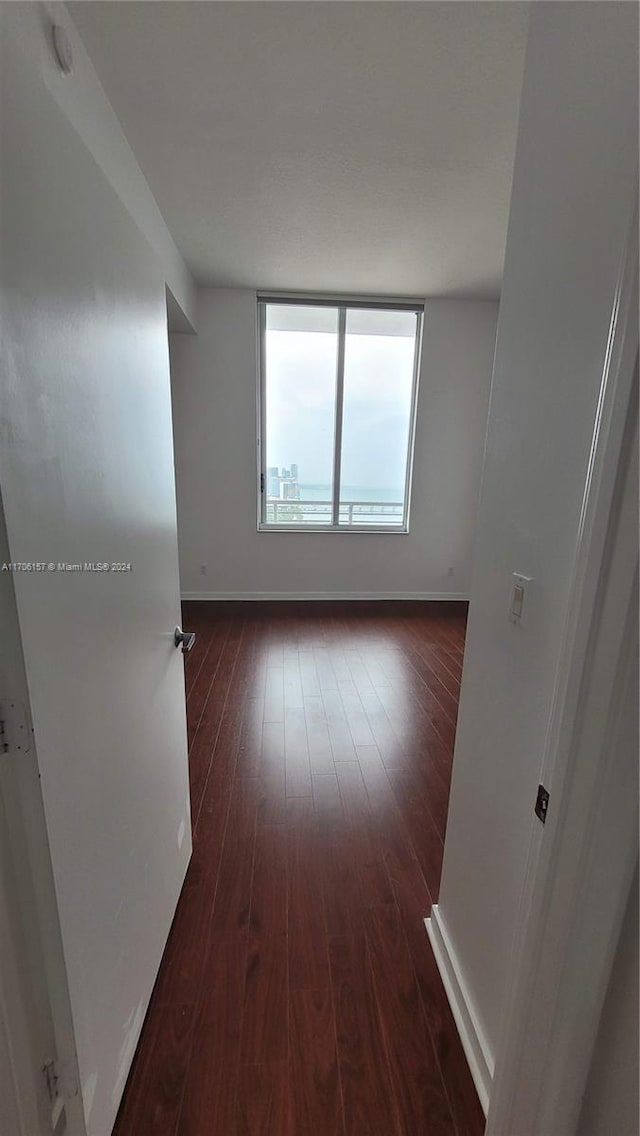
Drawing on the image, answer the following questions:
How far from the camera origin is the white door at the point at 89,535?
23.3 inches

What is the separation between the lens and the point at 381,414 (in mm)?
4434

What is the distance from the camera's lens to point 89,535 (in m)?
0.78

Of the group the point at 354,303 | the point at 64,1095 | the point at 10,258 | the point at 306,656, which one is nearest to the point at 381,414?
the point at 354,303

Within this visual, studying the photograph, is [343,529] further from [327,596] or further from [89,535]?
[89,535]

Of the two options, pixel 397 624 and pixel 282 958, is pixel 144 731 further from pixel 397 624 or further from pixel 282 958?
pixel 397 624

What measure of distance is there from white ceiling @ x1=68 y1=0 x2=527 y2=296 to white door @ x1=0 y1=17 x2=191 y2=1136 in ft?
3.77

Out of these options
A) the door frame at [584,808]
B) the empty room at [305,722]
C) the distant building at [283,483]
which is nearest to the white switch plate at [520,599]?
the empty room at [305,722]

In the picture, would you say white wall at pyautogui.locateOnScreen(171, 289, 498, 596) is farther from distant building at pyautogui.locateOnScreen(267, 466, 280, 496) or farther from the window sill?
distant building at pyautogui.locateOnScreen(267, 466, 280, 496)

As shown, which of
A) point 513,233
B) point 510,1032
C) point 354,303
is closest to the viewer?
point 510,1032

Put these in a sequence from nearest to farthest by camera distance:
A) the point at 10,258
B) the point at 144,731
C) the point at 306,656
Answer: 1. the point at 10,258
2. the point at 144,731
3. the point at 306,656

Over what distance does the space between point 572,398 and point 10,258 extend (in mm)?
890

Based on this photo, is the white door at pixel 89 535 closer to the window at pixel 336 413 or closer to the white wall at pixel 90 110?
the white wall at pixel 90 110

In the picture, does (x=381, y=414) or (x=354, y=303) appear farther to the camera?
(x=381, y=414)

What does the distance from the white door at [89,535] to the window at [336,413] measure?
10.7ft
